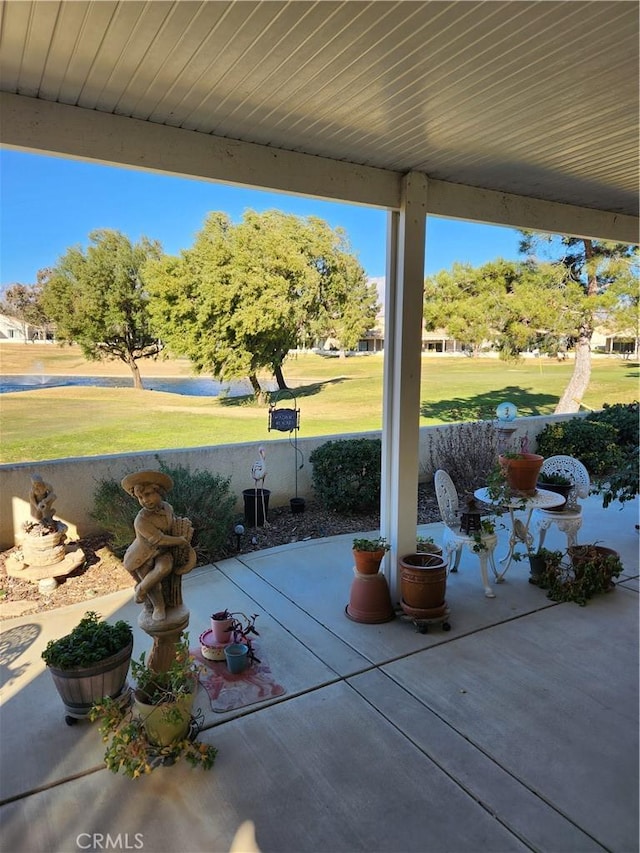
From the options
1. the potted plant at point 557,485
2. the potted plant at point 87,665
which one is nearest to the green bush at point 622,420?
the potted plant at point 557,485

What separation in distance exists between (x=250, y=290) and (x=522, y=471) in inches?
355

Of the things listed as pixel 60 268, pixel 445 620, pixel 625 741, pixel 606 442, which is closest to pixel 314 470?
pixel 445 620

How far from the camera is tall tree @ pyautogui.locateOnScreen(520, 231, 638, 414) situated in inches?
385

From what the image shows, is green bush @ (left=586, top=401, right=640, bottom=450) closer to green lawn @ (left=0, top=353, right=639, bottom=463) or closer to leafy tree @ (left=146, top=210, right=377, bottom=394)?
green lawn @ (left=0, top=353, right=639, bottom=463)

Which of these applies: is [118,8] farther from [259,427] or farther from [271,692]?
[259,427]

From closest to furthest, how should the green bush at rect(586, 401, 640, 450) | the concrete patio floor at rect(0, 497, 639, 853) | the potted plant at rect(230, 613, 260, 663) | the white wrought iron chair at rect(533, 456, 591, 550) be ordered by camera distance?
the concrete patio floor at rect(0, 497, 639, 853) < the potted plant at rect(230, 613, 260, 663) < the white wrought iron chair at rect(533, 456, 591, 550) < the green bush at rect(586, 401, 640, 450)

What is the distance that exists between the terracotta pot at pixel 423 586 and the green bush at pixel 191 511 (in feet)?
5.73

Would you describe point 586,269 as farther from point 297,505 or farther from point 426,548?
point 426,548

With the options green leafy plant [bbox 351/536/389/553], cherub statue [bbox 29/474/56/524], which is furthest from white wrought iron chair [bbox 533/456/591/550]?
cherub statue [bbox 29/474/56/524]

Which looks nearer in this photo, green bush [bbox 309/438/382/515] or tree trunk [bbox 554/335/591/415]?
green bush [bbox 309/438/382/515]

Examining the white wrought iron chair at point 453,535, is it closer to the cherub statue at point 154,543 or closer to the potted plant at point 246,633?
the potted plant at point 246,633

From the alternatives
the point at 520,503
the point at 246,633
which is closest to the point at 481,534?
the point at 520,503

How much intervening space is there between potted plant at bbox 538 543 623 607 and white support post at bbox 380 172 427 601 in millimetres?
1109

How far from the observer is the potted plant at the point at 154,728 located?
Result: 79.6 inches
